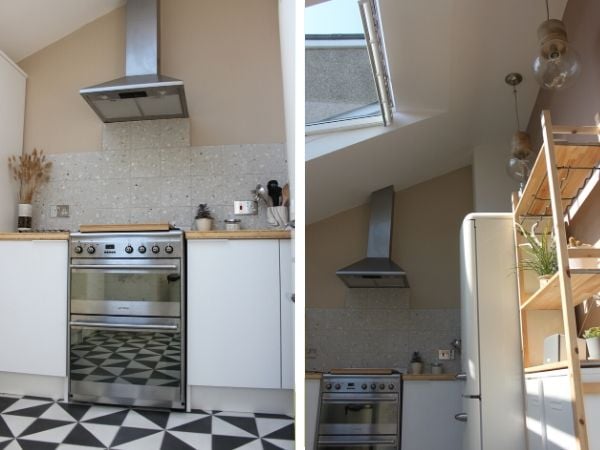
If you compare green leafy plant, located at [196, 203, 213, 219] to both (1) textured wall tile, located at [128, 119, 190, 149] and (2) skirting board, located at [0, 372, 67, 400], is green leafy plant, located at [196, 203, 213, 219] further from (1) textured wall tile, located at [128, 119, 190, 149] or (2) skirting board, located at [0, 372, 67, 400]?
(2) skirting board, located at [0, 372, 67, 400]

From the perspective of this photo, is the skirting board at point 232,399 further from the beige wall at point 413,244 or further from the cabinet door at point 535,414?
the beige wall at point 413,244

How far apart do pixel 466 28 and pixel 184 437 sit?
96.1 inches

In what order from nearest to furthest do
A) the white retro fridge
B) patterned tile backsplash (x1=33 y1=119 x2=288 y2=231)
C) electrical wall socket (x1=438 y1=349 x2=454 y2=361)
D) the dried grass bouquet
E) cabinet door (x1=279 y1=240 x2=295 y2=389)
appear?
the white retro fridge
cabinet door (x1=279 y1=240 x2=295 y2=389)
patterned tile backsplash (x1=33 y1=119 x2=288 y2=231)
the dried grass bouquet
electrical wall socket (x1=438 y1=349 x2=454 y2=361)

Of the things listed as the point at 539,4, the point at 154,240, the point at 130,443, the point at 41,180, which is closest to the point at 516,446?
the point at 130,443

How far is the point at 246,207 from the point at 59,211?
1.18 meters

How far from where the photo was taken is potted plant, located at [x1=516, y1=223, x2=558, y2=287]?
81.9 inches

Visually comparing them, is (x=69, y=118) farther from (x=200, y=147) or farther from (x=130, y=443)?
(x=130, y=443)

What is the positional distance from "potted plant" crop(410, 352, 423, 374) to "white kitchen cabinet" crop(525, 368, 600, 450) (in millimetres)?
2030

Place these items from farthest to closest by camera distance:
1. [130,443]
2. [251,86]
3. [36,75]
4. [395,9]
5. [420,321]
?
1. [420,321]
2. [36,75]
3. [251,86]
4. [395,9]
5. [130,443]

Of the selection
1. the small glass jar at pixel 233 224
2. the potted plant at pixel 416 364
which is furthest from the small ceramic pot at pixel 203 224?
the potted plant at pixel 416 364

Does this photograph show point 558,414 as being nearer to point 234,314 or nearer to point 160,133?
point 234,314

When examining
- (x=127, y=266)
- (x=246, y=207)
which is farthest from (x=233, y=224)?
(x=127, y=266)

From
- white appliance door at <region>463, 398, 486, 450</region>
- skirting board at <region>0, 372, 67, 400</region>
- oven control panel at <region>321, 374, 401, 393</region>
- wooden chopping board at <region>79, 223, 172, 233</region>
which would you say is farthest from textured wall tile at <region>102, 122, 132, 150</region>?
white appliance door at <region>463, 398, 486, 450</region>

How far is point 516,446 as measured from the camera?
7.15ft
